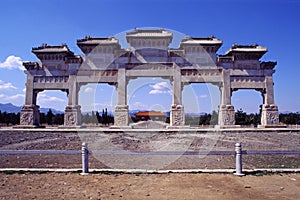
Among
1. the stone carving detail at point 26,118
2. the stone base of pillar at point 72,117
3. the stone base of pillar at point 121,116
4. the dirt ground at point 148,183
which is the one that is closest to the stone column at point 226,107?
the stone base of pillar at point 121,116

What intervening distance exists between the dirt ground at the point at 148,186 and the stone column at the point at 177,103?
15214 mm

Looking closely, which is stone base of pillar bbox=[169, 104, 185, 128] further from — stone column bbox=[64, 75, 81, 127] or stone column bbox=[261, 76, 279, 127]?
stone column bbox=[64, 75, 81, 127]

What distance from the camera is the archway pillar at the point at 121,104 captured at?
21797 millimetres

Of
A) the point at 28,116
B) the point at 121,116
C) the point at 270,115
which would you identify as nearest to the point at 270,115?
the point at 270,115

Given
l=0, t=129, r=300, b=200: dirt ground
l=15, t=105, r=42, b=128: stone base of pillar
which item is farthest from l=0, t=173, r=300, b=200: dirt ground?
l=15, t=105, r=42, b=128: stone base of pillar

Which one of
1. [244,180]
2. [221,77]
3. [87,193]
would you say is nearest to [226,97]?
[221,77]

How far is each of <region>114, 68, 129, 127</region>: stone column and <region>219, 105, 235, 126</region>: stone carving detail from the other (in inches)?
359

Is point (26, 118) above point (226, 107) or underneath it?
underneath

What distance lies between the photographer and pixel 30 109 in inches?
896

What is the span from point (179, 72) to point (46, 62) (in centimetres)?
1364

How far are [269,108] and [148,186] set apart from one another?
20533 mm

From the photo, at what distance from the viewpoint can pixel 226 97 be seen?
2256 cm

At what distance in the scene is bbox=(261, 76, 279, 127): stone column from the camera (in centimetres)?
2225

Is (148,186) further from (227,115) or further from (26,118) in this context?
(26,118)
